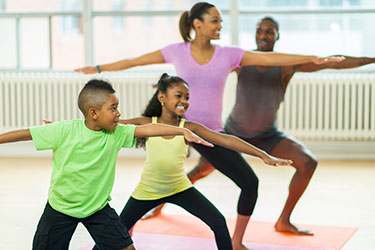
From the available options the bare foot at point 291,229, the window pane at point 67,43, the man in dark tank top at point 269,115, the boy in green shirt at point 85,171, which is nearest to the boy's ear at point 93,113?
the boy in green shirt at point 85,171

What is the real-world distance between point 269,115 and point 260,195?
1.17 metres

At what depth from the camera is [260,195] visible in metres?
4.86

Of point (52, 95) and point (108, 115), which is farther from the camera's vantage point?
point (52, 95)

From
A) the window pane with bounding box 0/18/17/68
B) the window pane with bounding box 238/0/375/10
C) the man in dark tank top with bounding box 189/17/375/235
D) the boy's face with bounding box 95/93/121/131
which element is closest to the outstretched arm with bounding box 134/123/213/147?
the boy's face with bounding box 95/93/121/131

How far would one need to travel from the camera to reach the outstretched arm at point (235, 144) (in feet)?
8.48

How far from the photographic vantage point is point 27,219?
4152mm

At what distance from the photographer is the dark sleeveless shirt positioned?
12.5ft

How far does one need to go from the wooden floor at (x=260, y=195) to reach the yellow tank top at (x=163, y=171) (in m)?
0.73

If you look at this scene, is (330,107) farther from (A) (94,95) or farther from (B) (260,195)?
(A) (94,95)

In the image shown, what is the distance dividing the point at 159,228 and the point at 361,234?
3.99 feet

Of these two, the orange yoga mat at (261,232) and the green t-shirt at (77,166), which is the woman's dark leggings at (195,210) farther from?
the orange yoga mat at (261,232)

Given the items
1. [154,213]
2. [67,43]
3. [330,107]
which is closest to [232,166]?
[154,213]

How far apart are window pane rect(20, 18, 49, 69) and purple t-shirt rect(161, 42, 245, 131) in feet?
12.0

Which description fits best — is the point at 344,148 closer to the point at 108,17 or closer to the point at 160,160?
the point at 108,17
